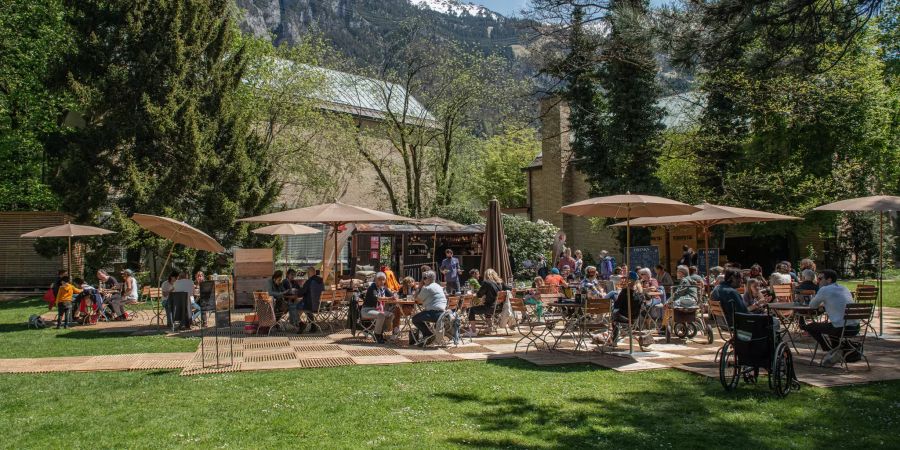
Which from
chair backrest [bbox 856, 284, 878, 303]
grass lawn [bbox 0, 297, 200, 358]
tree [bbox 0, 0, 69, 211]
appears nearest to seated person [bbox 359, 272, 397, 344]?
grass lawn [bbox 0, 297, 200, 358]

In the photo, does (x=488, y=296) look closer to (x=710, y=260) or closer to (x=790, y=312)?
(x=790, y=312)

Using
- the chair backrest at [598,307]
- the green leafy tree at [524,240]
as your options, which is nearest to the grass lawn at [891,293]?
the chair backrest at [598,307]

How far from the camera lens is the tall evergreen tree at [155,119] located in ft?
71.5

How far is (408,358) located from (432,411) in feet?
11.4

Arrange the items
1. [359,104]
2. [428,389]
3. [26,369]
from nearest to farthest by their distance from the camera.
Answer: [428,389] → [26,369] → [359,104]

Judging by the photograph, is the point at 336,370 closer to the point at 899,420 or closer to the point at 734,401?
the point at 734,401

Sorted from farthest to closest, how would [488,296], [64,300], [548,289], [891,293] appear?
1. [891,293]
2. [64,300]
3. [548,289]
4. [488,296]

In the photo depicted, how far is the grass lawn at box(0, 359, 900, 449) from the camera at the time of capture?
5648 mm

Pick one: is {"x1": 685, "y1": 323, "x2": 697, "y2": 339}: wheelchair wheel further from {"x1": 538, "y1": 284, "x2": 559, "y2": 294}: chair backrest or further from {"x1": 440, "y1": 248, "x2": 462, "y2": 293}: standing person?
{"x1": 440, "y1": 248, "x2": 462, "y2": 293}: standing person

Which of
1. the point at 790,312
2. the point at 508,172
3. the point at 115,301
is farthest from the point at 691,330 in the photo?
the point at 508,172

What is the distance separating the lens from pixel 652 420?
6.27 meters

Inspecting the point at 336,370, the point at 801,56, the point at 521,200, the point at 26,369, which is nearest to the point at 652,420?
the point at 336,370

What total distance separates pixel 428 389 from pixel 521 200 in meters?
44.2

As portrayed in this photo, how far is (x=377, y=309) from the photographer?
11.9 meters
